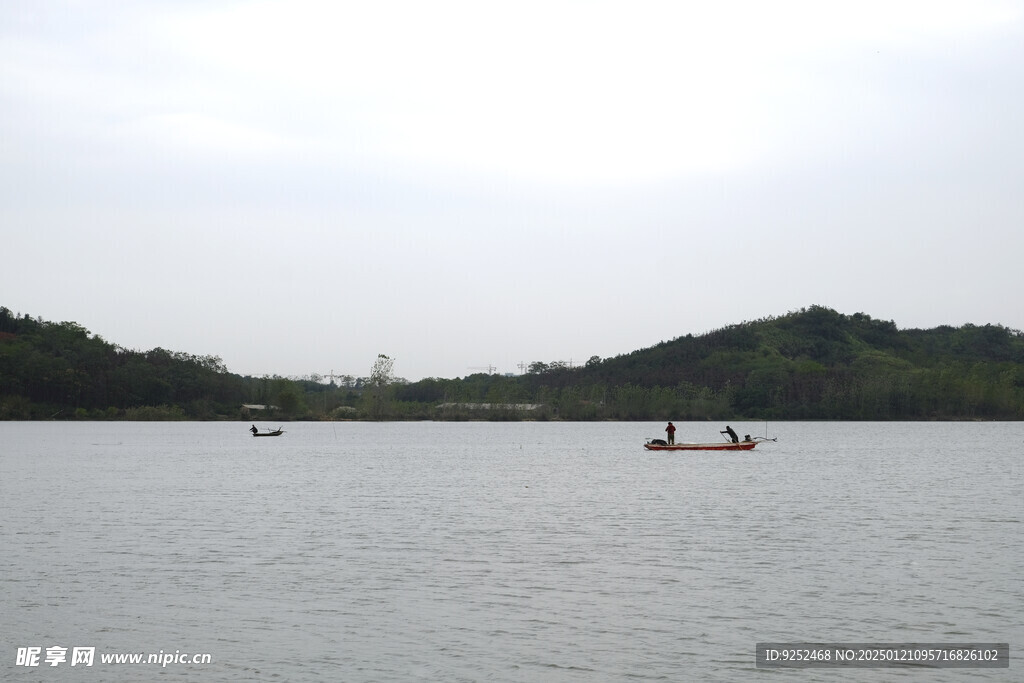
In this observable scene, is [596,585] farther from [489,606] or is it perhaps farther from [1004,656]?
[1004,656]

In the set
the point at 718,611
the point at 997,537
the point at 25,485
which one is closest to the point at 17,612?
the point at 718,611

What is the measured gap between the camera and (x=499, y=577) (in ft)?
84.6

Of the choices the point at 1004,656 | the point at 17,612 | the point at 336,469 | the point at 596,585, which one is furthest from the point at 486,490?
the point at 1004,656

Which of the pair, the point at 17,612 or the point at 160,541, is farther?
the point at 160,541

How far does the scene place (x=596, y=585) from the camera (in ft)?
80.8

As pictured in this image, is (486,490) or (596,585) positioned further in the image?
(486,490)

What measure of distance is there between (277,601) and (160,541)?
11229 mm

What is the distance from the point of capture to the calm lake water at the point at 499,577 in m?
18.4

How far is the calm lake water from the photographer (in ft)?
60.3

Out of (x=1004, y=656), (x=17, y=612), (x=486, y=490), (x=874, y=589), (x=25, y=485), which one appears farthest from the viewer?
(x=25, y=485)

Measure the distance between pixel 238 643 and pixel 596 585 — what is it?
28.9ft

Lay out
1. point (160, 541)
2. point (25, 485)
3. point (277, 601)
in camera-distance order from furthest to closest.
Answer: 1. point (25, 485)
2. point (160, 541)
3. point (277, 601)

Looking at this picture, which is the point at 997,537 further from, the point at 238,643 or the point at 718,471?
the point at 718,471

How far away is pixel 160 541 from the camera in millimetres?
32375
